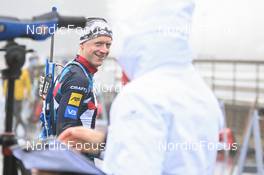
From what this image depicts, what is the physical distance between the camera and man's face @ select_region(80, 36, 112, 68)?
3744 mm

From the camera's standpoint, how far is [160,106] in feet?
6.25

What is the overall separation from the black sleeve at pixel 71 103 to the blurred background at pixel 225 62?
5.49 feet

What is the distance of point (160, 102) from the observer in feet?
6.27

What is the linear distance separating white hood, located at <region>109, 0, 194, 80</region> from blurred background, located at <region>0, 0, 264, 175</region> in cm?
313

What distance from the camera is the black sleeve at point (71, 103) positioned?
3.46 meters

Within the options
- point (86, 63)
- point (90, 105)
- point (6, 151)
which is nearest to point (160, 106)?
point (6, 151)

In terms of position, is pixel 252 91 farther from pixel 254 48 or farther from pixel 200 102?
pixel 200 102

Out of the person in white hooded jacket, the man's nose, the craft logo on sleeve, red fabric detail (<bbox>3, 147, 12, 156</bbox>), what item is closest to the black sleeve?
the craft logo on sleeve

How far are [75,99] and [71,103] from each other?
3cm

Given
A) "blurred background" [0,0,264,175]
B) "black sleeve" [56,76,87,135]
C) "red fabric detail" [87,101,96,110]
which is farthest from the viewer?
"blurred background" [0,0,264,175]

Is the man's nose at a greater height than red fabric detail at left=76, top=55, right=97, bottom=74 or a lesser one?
greater
